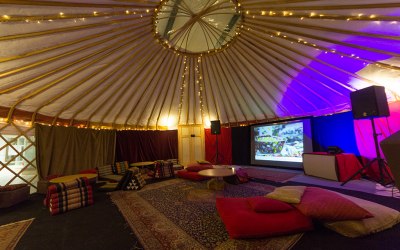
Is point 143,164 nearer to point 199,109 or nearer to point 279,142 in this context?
point 199,109

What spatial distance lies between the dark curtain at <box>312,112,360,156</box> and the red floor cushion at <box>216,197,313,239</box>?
156 inches

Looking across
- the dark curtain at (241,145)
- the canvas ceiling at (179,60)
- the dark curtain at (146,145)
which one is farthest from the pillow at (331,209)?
the dark curtain at (146,145)

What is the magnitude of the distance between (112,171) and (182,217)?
13.3 feet

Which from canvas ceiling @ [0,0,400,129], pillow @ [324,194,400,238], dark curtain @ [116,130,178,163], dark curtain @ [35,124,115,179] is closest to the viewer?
pillow @ [324,194,400,238]

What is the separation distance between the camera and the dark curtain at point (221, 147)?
8.31m

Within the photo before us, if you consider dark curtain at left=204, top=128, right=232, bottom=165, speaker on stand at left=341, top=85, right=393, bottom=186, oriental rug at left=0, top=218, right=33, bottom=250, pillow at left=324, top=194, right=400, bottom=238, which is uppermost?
speaker on stand at left=341, top=85, right=393, bottom=186

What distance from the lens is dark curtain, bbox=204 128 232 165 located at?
27.3 feet

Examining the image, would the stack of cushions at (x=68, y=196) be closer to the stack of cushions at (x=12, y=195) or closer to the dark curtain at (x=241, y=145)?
the stack of cushions at (x=12, y=195)

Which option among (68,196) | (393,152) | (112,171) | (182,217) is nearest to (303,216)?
(182,217)

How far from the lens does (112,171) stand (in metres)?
6.09

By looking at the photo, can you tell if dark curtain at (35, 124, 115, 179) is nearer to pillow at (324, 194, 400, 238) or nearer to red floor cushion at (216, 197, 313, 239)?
red floor cushion at (216, 197, 313, 239)

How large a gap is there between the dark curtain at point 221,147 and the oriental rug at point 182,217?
3666 millimetres

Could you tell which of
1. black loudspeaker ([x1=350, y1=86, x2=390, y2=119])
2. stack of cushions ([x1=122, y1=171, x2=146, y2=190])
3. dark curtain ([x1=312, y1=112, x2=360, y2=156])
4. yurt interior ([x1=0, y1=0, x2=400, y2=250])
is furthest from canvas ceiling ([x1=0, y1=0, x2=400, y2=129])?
stack of cushions ([x1=122, y1=171, x2=146, y2=190])

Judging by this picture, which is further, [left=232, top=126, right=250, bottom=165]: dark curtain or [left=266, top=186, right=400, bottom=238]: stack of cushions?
[left=232, top=126, right=250, bottom=165]: dark curtain
